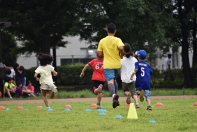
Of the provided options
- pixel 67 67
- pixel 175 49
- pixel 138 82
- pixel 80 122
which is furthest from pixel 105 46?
pixel 67 67

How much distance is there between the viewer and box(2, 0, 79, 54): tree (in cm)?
2588

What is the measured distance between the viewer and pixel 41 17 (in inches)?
1030

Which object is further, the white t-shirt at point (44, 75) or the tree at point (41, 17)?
the tree at point (41, 17)

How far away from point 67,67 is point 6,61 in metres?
4.77

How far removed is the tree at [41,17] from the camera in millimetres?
25875

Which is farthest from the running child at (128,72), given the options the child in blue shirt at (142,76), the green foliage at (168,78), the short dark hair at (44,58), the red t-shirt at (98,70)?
the green foliage at (168,78)

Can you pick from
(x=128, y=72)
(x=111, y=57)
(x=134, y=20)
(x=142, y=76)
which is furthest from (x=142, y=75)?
(x=134, y=20)

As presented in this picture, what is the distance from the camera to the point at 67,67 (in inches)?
1371

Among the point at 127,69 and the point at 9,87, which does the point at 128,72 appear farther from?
the point at 9,87

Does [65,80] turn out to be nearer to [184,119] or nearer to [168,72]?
[168,72]

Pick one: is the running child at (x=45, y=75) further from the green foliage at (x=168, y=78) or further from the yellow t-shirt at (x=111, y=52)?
the green foliage at (x=168, y=78)

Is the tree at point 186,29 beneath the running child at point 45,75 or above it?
above

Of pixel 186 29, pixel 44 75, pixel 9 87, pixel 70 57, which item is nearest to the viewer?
pixel 44 75

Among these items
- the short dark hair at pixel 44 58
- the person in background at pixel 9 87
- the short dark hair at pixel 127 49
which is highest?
the short dark hair at pixel 127 49
